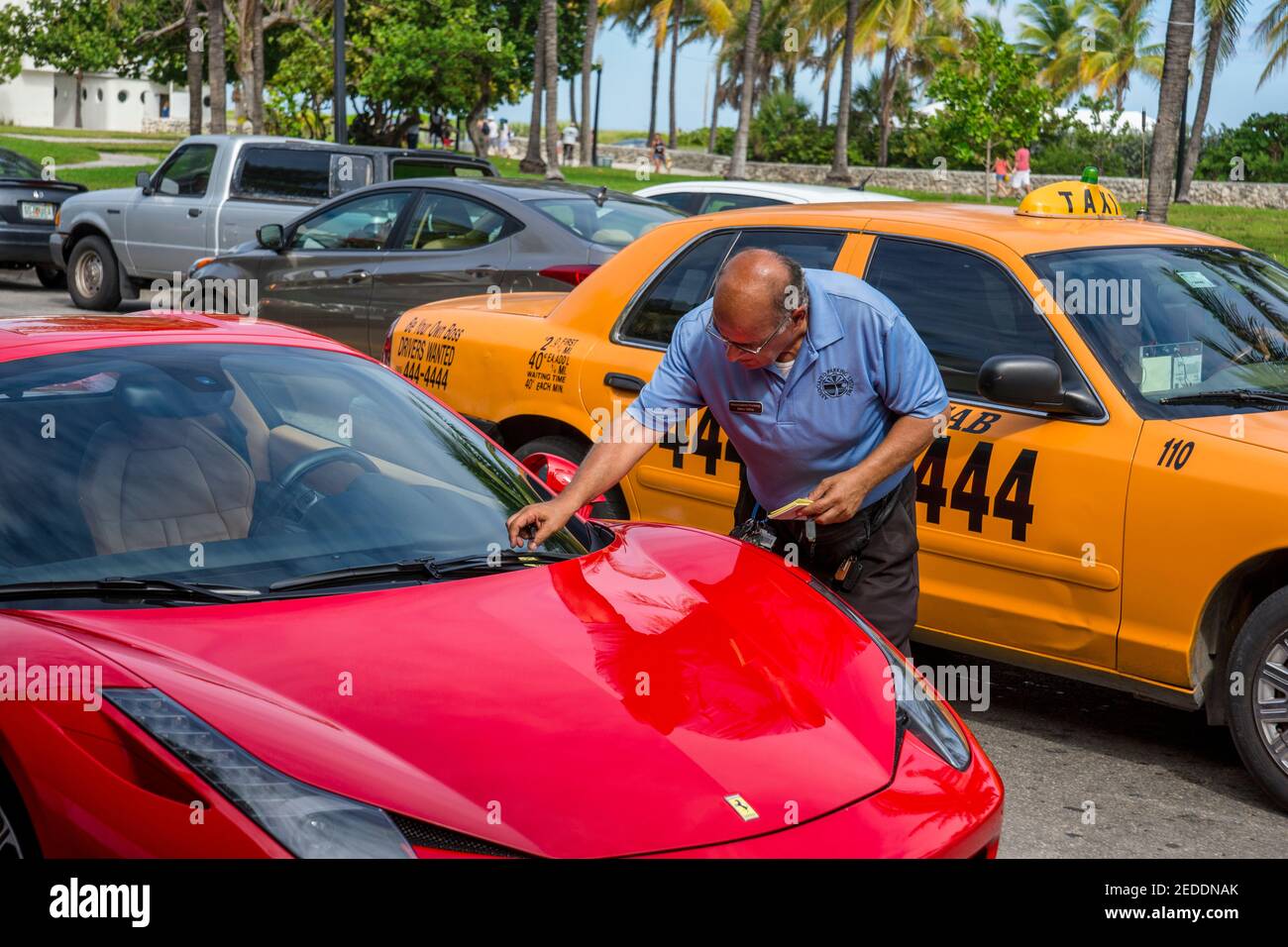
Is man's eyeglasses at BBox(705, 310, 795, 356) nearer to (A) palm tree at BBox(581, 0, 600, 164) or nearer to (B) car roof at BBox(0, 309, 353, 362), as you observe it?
(B) car roof at BBox(0, 309, 353, 362)

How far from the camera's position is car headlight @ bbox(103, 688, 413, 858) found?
247cm

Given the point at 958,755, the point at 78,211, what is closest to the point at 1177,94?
the point at 78,211

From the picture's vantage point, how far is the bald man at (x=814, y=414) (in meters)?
3.97

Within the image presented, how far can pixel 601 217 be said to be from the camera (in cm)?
1047

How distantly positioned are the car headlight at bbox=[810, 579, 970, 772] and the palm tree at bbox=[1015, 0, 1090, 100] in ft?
218

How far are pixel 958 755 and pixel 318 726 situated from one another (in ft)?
4.50

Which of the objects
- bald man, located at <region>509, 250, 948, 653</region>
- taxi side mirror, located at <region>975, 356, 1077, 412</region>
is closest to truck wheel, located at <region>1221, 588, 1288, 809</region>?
taxi side mirror, located at <region>975, 356, 1077, 412</region>

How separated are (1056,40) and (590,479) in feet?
226

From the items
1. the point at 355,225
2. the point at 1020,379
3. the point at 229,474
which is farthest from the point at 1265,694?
the point at 355,225

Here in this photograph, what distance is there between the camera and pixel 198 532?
3.51 metres

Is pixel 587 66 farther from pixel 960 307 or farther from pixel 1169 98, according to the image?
pixel 960 307

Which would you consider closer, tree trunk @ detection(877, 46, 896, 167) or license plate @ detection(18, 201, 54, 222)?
license plate @ detection(18, 201, 54, 222)
